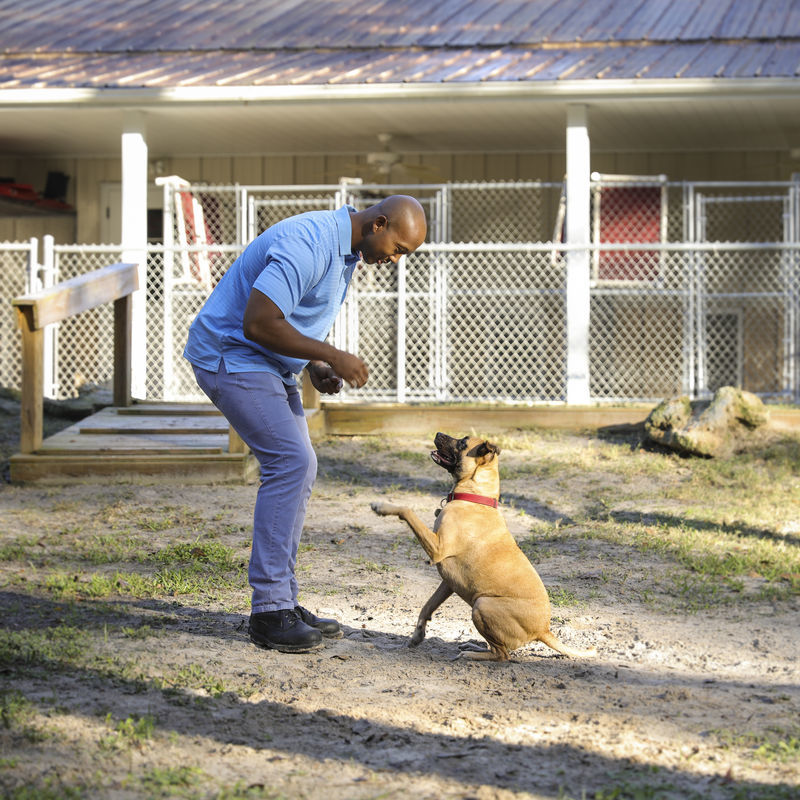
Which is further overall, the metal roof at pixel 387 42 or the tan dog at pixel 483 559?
the metal roof at pixel 387 42

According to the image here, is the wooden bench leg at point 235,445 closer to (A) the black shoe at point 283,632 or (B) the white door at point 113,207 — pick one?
(A) the black shoe at point 283,632

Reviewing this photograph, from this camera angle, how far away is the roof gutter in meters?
11.3

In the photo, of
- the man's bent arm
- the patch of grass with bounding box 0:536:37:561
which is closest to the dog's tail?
the man's bent arm

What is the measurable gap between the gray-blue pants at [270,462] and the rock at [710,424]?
579cm

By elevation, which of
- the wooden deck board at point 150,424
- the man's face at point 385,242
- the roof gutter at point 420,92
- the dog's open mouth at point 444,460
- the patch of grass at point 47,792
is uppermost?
the roof gutter at point 420,92

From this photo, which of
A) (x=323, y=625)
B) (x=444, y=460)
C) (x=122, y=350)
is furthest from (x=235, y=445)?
(x=444, y=460)

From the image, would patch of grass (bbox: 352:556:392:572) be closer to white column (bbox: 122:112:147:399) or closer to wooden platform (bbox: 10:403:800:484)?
wooden platform (bbox: 10:403:800:484)

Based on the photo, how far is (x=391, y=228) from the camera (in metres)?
4.22

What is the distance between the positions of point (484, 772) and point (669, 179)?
42.7 feet

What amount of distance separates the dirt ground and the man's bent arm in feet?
3.82

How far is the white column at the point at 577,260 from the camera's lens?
11617 mm

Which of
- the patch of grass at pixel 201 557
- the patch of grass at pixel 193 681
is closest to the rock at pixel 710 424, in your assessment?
the patch of grass at pixel 201 557

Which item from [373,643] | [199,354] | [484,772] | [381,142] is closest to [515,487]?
[373,643]

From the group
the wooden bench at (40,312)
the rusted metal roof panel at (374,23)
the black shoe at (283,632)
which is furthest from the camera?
the rusted metal roof panel at (374,23)
